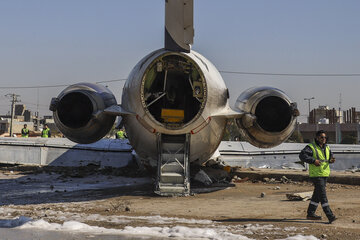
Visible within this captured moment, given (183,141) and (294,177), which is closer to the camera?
(183,141)

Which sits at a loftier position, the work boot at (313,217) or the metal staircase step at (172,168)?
the metal staircase step at (172,168)

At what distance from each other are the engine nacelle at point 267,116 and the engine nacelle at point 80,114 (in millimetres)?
3484

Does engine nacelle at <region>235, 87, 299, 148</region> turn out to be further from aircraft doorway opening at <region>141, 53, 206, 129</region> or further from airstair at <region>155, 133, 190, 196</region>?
airstair at <region>155, 133, 190, 196</region>

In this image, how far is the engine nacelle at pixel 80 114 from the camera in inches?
465

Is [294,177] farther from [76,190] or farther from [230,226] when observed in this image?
[230,226]

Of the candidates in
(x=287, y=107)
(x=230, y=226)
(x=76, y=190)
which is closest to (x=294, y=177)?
(x=287, y=107)

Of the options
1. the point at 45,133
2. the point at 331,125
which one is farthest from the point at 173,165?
the point at 331,125

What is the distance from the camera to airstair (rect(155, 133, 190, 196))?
10.5 m

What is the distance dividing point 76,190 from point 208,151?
3576 millimetres

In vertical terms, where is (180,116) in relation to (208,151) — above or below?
above

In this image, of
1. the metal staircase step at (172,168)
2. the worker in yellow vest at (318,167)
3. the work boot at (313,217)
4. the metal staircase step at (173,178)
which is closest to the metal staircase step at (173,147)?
the metal staircase step at (172,168)

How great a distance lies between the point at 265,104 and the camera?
1174 centimetres

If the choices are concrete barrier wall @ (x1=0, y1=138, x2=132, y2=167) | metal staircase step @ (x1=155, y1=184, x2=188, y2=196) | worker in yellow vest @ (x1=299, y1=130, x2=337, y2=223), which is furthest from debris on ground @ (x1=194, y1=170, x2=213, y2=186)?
worker in yellow vest @ (x1=299, y1=130, x2=337, y2=223)

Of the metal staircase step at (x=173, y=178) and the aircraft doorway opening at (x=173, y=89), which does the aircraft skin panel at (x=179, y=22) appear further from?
the metal staircase step at (x=173, y=178)
